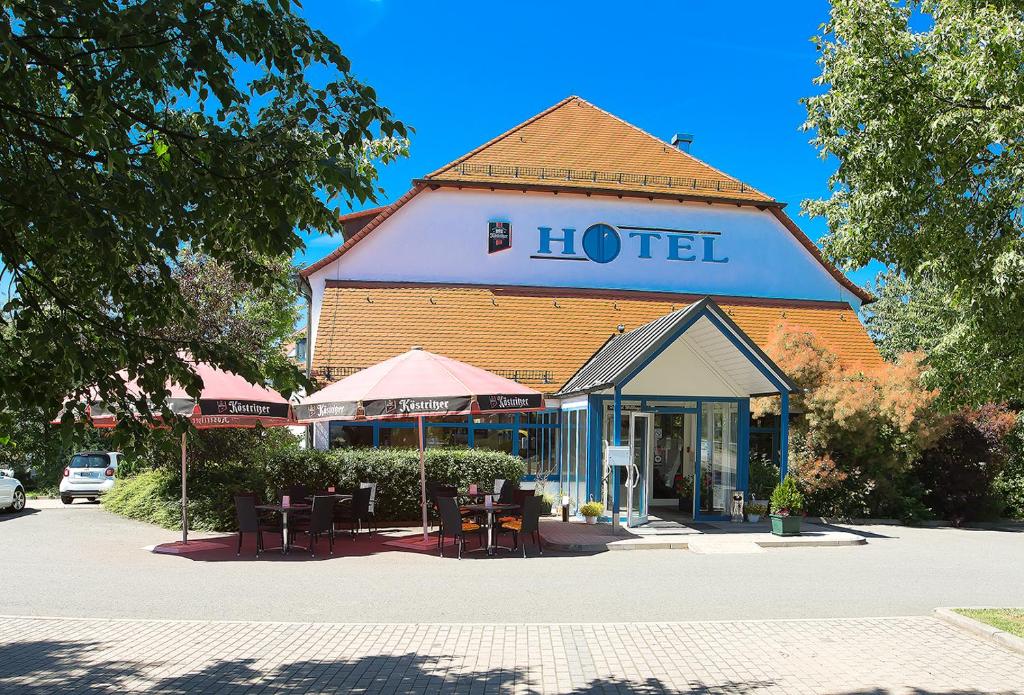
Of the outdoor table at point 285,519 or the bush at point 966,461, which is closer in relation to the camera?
the outdoor table at point 285,519

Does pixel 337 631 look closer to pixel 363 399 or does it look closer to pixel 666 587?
pixel 666 587

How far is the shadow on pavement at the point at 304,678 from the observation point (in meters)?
6.57

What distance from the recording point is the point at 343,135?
5.25m

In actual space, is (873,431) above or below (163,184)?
below

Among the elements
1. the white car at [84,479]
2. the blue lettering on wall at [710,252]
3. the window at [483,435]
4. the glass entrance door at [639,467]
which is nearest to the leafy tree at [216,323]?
the white car at [84,479]

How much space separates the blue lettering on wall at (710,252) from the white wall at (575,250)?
0.11 m

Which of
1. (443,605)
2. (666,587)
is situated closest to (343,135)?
(443,605)

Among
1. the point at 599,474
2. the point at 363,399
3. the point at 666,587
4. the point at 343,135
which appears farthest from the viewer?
the point at 599,474

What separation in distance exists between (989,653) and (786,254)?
1963cm

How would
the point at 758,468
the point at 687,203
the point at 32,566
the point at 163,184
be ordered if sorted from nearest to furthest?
the point at 163,184
the point at 32,566
the point at 758,468
the point at 687,203

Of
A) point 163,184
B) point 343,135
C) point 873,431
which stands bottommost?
point 873,431

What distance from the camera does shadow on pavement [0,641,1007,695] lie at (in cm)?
657

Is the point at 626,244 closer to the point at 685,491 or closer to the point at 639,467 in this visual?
the point at 685,491

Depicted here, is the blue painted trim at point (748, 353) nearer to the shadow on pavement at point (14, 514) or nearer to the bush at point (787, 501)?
the bush at point (787, 501)
